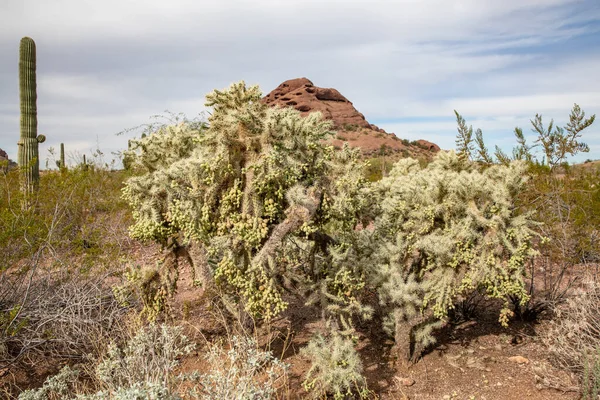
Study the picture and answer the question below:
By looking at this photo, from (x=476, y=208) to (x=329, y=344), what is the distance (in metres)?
2.00

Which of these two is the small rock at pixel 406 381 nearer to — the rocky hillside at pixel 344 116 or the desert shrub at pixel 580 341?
the desert shrub at pixel 580 341

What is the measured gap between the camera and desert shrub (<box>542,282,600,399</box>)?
398 cm

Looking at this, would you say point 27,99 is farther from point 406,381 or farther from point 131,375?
point 406,381

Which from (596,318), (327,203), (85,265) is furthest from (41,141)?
(596,318)

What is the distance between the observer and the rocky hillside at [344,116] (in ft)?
149

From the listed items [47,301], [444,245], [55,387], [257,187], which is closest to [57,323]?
[47,301]

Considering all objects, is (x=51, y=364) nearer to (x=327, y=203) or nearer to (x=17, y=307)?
(x=17, y=307)

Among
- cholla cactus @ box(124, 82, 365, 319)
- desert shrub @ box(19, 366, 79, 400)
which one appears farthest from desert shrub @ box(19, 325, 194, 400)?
cholla cactus @ box(124, 82, 365, 319)

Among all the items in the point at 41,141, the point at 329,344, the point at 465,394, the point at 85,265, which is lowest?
the point at 465,394

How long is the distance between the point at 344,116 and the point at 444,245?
57.9 metres

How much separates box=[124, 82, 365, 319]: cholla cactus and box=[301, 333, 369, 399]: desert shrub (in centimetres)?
64

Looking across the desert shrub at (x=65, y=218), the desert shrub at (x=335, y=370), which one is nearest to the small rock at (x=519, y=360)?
the desert shrub at (x=335, y=370)

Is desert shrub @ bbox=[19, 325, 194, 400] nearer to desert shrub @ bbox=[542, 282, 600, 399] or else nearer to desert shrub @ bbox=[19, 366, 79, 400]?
desert shrub @ bbox=[19, 366, 79, 400]

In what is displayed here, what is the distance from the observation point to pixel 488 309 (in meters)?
6.23
